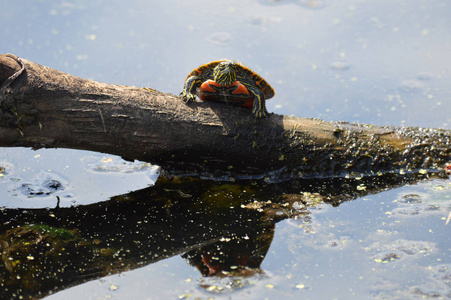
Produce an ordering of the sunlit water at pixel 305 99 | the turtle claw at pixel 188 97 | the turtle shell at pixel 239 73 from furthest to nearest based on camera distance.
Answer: the turtle shell at pixel 239 73
the turtle claw at pixel 188 97
the sunlit water at pixel 305 99

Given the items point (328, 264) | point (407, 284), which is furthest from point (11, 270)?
point (407, 284)

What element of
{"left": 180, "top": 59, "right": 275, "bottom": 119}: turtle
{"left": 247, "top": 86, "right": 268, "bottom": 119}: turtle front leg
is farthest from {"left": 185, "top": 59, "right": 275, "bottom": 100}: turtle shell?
{"left": 247, "top": 86, "right": 268, "bottom": 119}: turtle front leg

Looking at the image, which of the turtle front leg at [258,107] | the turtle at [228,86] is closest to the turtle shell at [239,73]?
the turtle at [228,86]

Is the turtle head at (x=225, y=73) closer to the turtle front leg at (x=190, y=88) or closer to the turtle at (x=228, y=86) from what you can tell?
the turtle at (x=228, y=86)

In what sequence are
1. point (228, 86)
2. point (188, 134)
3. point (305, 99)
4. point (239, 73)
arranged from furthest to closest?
point (305, 99) → point (239, 73) → point (228, 86) → point (188, 134)

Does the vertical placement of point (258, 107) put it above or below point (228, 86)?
below

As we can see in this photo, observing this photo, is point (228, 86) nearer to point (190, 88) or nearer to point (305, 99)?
point (190, 88)

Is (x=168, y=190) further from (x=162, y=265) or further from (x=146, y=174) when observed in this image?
(x=162, y=265)

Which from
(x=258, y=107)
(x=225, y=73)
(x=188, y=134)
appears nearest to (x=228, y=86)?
(x=225, y=73)
